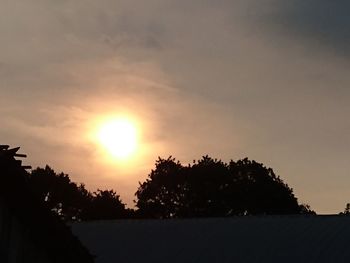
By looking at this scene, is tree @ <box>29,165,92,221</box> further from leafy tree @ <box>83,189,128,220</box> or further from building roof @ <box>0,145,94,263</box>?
building roof @ <box>0,145,94,263</box>

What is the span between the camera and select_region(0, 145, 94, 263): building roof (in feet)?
34.9

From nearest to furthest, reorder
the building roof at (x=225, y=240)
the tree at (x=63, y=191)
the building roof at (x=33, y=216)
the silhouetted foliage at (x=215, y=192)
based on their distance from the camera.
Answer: the building roof at (x=33, y=216) → the building roof at (x=225, y=240) → the silhouetted foliage at (x=215, y=192) → the tree at (x=63, y=191)

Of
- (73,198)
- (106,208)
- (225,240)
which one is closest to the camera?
(225,240)

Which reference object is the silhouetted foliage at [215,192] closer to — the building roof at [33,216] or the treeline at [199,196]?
the treeline at [199,196]

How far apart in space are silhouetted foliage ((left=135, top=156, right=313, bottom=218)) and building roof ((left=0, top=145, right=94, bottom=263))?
5930cm

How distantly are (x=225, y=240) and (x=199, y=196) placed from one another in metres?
38.7

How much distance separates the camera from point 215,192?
7231 centimetres

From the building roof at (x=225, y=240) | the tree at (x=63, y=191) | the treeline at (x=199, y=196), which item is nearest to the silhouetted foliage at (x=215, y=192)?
the treeline at (x=199, y=196)

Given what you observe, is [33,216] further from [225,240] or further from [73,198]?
[73,198]

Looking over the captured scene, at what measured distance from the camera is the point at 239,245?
33.8 m

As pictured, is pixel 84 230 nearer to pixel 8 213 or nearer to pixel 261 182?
pixel 8 213

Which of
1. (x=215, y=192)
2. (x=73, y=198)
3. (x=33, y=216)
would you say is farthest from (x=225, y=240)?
(x=73, y=198)

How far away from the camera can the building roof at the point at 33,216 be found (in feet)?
34.9

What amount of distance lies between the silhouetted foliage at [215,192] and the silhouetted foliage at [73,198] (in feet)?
13.0
